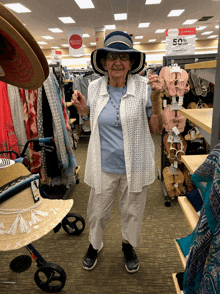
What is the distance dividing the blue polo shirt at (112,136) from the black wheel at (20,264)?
1073 millimetres

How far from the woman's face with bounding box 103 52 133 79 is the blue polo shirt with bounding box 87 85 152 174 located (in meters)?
0.12

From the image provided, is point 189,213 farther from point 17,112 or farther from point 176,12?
point 176,12

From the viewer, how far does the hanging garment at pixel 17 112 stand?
2.36 m

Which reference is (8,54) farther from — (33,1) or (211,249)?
(33,1)

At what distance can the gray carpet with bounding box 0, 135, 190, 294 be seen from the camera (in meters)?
1.69

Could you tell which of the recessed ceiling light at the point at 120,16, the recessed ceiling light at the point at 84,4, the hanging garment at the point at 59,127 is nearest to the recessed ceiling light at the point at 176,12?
the recessed ceiling light at the point at 120,16

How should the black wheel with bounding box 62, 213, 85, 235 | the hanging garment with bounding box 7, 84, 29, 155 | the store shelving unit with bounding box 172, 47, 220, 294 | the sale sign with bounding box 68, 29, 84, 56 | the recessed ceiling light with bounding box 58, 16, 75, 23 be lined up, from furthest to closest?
the sale sign with bounding box 68, 29, 84, 56 → the recessed ceiling light with bounding box 58, 16, 75, 23 → the hanging garment with bounding box 7, 84, 29, 155 → the black wheel with bounding box 62, 213, 85, 235 → the store shelving unit with bounding box 172, 47, 220, 294

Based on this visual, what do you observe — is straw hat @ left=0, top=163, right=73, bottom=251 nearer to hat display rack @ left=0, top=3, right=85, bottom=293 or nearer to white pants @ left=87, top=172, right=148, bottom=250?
hat display rack @ left=0, top=3, right=85, bottom=293

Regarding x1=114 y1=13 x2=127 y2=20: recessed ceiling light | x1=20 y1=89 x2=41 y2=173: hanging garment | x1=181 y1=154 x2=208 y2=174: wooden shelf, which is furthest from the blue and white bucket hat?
x1=114 y1=13 x2=127 y2=20: recessed ceiling light

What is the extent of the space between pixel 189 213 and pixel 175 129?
154cm

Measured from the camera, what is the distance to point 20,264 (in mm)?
1797

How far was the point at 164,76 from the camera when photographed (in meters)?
2.44

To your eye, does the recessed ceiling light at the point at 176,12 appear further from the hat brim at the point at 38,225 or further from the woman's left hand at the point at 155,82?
the hat brim at the point at 38,225

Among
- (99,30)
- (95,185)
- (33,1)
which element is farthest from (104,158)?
(99,30)
